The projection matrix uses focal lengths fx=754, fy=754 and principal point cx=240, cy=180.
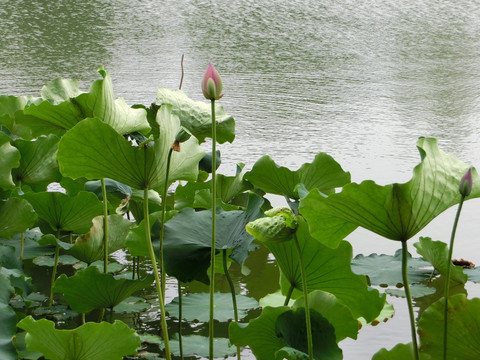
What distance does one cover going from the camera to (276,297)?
4.57ft

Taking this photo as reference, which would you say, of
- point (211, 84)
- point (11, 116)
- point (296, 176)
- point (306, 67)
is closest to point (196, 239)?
point (211, 84)

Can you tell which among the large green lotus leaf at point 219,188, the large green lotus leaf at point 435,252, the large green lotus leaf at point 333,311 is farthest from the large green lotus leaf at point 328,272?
the large green lotus leaf at point 219,188

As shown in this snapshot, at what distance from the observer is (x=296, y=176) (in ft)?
5.00

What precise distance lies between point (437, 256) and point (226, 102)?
1741 millimetres

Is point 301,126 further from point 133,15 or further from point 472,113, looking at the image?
point 133,15

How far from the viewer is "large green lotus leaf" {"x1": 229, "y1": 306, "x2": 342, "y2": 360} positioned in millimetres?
1015

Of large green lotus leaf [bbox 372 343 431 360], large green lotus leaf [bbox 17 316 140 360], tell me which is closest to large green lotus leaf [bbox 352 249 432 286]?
large green lotus leaf [bbox 372 343 431 360]

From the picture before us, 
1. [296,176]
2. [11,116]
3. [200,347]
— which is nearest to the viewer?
[200,347]

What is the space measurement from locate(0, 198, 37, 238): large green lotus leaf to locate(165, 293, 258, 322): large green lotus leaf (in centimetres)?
31

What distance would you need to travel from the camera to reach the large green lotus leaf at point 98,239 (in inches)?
55.3

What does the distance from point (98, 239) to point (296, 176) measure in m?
0.41

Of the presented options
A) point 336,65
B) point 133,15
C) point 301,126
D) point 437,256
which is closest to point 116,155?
point 437,256

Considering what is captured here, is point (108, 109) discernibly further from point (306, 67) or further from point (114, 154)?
point (306, 67)

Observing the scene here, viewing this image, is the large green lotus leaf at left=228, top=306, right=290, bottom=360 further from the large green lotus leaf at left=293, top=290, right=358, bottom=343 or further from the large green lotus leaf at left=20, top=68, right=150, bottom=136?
the large green lotus leaf at left=20, top=68, right=150, bottom=136
